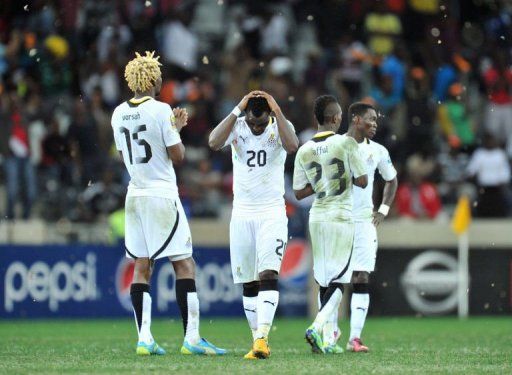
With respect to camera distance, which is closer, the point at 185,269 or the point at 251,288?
the point at 185,269

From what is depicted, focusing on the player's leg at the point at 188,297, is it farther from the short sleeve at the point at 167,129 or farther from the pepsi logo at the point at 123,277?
the pepsi logo at the point at 123,277

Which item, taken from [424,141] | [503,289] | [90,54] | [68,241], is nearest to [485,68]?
[424,141]

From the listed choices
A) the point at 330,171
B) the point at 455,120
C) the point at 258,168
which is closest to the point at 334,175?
Result: the point at 330,171

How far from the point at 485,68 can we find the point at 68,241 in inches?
370

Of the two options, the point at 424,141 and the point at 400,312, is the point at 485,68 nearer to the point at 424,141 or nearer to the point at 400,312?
the point at 424,141

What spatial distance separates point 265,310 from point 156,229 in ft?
4.21

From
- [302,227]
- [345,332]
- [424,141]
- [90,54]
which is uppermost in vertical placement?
[90,54]

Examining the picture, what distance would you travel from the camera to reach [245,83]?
24688 millimetres

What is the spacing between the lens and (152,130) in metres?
12.6

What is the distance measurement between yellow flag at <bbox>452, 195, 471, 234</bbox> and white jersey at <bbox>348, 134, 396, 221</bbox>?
25.0 feet

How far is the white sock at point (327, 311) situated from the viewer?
498 inches

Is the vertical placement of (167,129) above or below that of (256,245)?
above

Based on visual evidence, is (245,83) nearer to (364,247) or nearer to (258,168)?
(364,247)

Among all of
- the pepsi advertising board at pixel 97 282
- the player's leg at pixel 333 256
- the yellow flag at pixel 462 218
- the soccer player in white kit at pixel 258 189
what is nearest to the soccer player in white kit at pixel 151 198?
the soccer player in white kit at pixel 258 189
